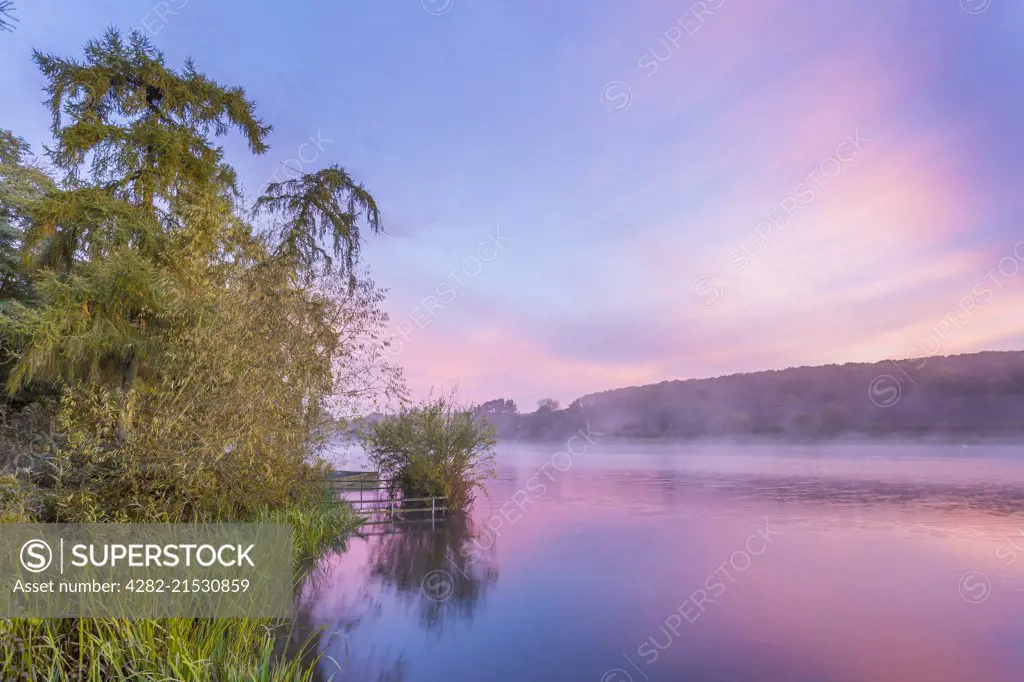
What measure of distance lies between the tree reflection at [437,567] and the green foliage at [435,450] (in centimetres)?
260

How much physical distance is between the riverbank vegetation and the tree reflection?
2011 millimetres

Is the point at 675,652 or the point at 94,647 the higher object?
the point at 94,647

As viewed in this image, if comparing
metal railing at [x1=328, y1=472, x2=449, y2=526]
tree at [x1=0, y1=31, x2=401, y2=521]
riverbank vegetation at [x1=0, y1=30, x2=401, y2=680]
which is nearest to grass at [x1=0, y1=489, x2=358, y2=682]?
riverbank vegetation at [x1=0, y1=30, x2=401, y2=680]

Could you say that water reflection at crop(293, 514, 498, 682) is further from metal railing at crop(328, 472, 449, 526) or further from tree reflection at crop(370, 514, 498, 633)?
metal railing at crop(328, 472, 449, 526)

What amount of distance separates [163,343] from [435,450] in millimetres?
11673

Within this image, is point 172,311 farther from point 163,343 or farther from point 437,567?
point 437,567

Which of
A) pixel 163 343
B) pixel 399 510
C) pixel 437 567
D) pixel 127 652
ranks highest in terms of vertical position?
pixel 163 343

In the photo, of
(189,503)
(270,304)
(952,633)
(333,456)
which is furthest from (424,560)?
(952,633)

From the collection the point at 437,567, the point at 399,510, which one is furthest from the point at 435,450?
the point at 437,567

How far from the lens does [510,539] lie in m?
19.4

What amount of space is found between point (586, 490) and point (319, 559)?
29.2 meters

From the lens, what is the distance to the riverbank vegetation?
323 inches

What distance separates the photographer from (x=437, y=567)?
14492 mm

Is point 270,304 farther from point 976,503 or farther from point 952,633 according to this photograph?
point 976,503
